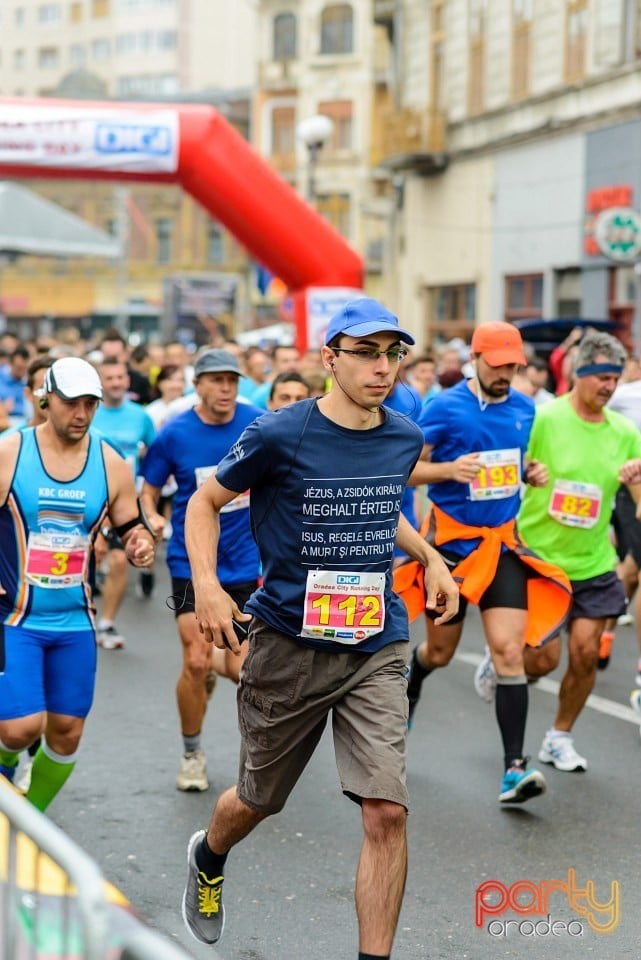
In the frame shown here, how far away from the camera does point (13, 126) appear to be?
16.2 metres

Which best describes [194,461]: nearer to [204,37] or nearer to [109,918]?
[109,918]

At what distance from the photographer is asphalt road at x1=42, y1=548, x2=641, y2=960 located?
16.1ft

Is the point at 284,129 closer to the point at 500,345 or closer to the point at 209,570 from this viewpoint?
the point at 500,345

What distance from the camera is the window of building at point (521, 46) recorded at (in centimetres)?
2691

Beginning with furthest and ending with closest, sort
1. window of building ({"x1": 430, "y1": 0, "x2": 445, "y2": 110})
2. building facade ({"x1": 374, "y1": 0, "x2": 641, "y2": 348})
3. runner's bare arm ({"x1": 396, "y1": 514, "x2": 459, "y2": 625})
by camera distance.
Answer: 1. window of building ({"x1": 430, "y1": 0, "x2": 445, "y2": 110})
2. building facade ({"x1": 374, "y1": 0, "x2": 641, "y2": 348})
3. runner's bare arm ({"x1": 396, "y1": 514, "x2": 459, "y2": 625})

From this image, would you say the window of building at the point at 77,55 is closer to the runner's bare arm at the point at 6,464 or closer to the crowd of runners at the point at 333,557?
the crowd of runners at the point at 333,557

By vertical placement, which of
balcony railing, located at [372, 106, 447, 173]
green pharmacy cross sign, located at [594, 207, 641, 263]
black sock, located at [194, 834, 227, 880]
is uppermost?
balcony railing, located at [372, 106, 447, 173]

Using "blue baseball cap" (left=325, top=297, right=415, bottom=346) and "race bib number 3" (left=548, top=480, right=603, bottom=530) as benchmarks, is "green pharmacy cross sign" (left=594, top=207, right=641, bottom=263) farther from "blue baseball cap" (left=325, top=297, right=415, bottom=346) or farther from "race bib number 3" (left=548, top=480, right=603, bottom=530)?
"blue baseball cap" (left=325, top=297, right=415, bottom=346)

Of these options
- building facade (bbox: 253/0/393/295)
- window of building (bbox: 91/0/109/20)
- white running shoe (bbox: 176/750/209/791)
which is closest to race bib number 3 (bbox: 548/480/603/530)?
white running shoe (bbox: 176/750/209/791)

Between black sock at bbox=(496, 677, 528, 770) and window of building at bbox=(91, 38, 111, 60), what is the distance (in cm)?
9493

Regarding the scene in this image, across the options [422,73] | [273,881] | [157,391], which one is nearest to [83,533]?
[273,881]

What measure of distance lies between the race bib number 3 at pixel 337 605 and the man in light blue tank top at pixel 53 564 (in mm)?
1295

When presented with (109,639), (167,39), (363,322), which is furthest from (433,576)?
(167,39)

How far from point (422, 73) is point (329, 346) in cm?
2939
